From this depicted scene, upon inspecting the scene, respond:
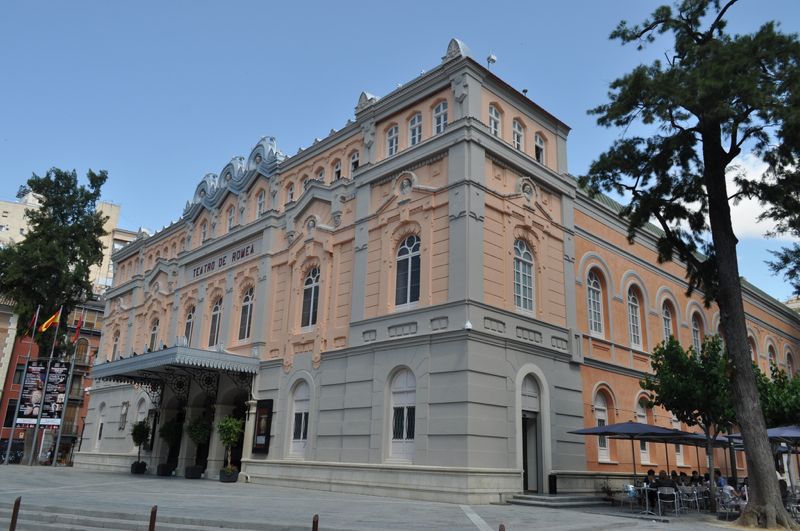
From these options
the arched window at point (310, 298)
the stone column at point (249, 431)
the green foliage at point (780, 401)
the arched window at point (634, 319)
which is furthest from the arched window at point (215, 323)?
the green foliage at point (780, 401)

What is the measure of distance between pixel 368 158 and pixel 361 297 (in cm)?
569

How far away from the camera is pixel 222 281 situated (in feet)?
102

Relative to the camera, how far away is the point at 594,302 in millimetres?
26438

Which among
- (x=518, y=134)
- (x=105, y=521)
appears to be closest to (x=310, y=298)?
(x=518, y=134)

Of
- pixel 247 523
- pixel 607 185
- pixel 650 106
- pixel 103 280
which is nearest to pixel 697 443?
pixel 607 185

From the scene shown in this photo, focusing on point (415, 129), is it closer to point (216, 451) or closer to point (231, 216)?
point (231, 216)

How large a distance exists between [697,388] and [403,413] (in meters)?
9.04

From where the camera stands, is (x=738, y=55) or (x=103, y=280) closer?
(x=738, y=55)

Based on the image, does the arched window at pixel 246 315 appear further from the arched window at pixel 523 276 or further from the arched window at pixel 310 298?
the arched window at pixel 523 276

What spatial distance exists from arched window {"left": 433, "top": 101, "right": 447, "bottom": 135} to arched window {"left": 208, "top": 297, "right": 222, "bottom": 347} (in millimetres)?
14700

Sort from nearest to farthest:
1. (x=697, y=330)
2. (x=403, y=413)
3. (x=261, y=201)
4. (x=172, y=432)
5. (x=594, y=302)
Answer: (x=403, y=413)
(x=594, y=302)
(x=261, y=201)
(x=172, y=432)
(x=697, y=330)

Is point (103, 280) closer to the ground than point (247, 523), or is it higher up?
higher up

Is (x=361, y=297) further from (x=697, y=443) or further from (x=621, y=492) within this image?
(x=697, y=443)

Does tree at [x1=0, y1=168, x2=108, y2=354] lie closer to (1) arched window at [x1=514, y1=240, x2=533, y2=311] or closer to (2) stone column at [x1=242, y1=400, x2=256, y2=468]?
(2) stone column at [x1=242, y1=400, x2=256, y2=468]
